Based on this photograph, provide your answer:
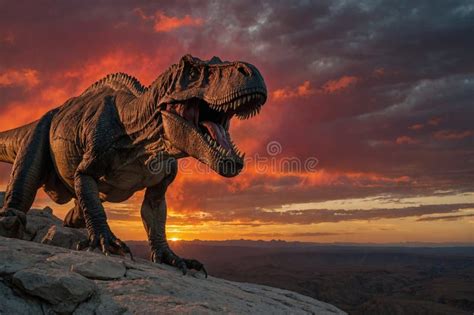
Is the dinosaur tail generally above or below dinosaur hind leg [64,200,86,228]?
above

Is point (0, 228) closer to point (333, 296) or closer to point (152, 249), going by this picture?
point (152, 249)

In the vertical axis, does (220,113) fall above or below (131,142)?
above

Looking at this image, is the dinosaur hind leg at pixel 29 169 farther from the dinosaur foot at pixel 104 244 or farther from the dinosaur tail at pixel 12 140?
the dinosaur foot at pixel 104 244

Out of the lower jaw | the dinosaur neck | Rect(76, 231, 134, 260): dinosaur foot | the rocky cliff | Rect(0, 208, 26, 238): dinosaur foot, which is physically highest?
the dinosaur neck

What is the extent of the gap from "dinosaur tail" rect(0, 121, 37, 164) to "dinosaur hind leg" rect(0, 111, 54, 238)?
0.30 metres

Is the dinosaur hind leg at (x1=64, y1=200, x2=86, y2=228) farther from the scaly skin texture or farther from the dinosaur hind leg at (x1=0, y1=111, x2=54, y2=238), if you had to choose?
the dinosaur hind leg at (x1=0, y1=111, x2=54, y2=238)

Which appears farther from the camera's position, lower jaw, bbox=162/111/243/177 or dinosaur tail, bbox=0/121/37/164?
dinosaur tail, bbox=0/121/37/164

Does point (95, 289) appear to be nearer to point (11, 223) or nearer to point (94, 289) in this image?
point (94, 289)

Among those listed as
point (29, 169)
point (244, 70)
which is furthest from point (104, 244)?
point (244, 70)

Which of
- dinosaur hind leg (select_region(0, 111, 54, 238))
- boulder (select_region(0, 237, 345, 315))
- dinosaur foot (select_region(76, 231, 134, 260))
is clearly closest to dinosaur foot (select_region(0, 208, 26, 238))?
dinosaur hind leg (select_region(0, 111, 54, 238))

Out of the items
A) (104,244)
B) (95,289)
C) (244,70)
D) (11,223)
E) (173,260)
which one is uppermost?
(244,70)

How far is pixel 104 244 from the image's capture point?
23.6 feet

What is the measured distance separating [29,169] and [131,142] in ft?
8.19

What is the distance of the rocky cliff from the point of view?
4402 millimetres
